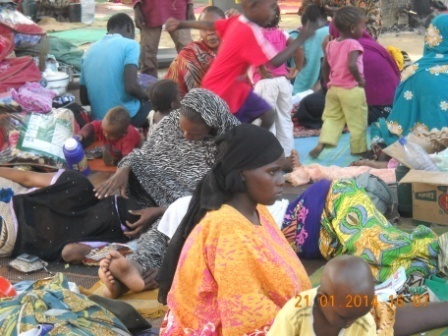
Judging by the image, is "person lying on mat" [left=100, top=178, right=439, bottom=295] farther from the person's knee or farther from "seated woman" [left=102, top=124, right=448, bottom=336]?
the person's knee

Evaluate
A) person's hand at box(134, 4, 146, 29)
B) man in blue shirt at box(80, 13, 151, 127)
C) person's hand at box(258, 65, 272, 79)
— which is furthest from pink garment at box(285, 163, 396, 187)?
person's hand at box(134, 4, 146, 29)

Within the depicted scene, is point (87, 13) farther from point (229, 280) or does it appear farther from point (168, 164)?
point (229, 280)

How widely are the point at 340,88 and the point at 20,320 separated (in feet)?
12.6

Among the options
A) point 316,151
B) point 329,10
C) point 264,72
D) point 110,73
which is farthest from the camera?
point 329,10

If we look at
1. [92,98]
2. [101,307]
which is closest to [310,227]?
[101,307]

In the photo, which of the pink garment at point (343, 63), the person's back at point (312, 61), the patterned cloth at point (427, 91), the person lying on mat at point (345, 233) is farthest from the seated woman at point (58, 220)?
the person's back at point (312, 61)

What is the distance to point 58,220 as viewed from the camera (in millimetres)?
4863

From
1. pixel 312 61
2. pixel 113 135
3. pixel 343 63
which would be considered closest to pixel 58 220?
pixel 113 135

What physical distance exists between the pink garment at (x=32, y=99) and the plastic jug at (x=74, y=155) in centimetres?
51

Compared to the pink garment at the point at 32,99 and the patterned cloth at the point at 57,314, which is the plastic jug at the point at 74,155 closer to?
the pink garment at the point at 32,99

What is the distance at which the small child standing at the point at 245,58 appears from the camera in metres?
5.60

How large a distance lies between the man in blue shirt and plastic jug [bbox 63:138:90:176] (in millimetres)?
763

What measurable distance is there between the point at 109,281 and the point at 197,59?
2.92m

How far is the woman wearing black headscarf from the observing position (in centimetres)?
290
